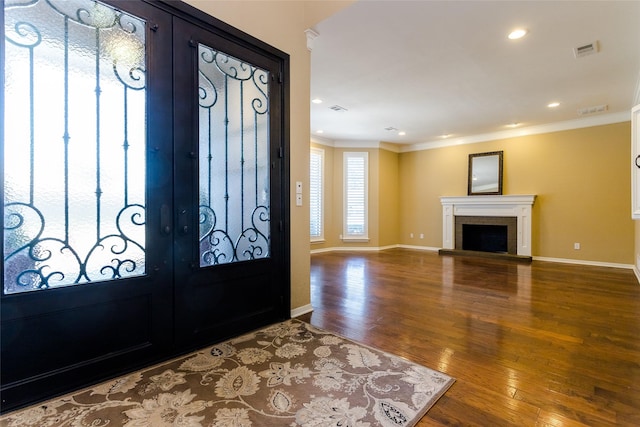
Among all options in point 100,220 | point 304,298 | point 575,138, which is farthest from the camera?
point 575,138

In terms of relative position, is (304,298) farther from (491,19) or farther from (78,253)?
(491,19)

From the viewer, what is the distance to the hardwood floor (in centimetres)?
158

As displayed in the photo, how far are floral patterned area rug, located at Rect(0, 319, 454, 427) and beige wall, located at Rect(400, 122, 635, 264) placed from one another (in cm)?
574

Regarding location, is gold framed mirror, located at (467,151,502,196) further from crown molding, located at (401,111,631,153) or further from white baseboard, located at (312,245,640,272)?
white baseboard, located at (312,245,640,272)

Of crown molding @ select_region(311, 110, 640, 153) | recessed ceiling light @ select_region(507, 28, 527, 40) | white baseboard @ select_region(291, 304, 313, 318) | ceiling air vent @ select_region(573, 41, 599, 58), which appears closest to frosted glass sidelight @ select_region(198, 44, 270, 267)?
white baseboard @ select_region(291, 304, 313, 318)

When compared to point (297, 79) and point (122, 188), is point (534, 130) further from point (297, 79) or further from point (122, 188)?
point (122, 188)

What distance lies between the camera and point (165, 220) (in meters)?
2.04

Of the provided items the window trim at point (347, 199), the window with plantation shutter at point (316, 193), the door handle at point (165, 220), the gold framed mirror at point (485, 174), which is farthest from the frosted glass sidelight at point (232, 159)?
the gold framed mirror at point (485, 174)

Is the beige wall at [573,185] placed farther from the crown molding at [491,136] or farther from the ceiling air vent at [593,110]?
A: the ceiling air vent at [593,110]

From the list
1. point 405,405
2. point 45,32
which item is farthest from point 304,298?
point 45,32

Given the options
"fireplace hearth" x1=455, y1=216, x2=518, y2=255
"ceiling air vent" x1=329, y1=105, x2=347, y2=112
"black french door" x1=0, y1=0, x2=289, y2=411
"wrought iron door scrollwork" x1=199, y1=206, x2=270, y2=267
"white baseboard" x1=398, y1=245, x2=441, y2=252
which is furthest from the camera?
"white baseboard" x1=398, y1=245, x2=441, y2=252

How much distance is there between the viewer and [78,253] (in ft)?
5.68

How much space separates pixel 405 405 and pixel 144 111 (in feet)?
7.77

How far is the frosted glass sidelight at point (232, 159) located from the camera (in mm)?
2287
